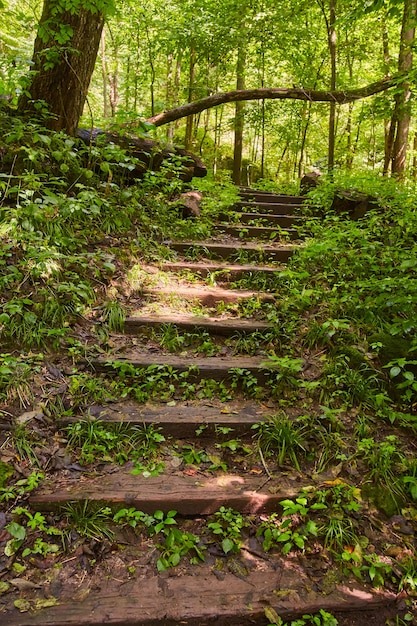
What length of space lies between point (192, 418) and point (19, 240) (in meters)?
2.39

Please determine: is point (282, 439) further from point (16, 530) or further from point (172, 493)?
point (16, 530)

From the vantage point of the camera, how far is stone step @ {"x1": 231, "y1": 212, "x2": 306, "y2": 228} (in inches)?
269

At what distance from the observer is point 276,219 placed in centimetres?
689

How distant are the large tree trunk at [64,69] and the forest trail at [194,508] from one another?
322 centimetres

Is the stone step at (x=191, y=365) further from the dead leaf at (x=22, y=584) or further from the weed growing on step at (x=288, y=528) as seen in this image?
the dead leaf at (x=22, y=584)

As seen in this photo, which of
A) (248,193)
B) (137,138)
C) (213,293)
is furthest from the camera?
(248,193)

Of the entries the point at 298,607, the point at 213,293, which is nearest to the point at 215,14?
the point at 213,293

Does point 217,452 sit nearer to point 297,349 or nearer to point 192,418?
point 192,418

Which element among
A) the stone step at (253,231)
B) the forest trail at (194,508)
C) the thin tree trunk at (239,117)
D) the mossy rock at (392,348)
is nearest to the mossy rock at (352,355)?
the mossy rock at (392,348)

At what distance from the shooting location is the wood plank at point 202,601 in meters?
1.91

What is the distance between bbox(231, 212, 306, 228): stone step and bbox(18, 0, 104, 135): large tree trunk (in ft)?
9.88

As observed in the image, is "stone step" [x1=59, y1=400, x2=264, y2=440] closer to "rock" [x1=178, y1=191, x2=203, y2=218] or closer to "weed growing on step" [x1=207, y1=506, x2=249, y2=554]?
"weed growing on step" [x1=207, y1=506, x2=249, y2=554]

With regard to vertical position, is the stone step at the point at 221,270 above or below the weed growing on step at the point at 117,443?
above

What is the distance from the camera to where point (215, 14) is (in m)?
9.70
